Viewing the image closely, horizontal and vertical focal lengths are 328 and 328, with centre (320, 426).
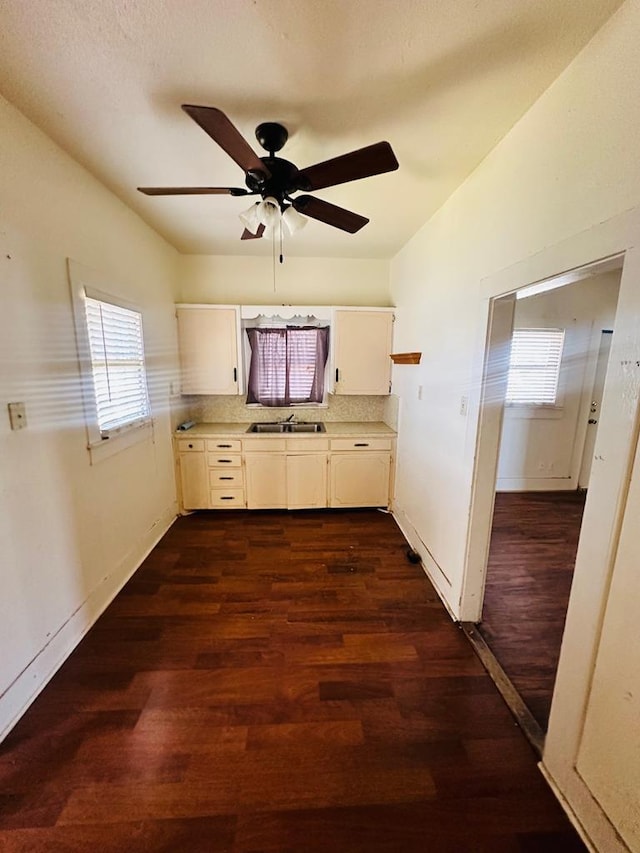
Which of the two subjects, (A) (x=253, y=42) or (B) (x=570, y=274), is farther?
(B) (x=570, y=274)

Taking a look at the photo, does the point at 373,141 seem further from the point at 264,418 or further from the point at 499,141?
the point at 264,418

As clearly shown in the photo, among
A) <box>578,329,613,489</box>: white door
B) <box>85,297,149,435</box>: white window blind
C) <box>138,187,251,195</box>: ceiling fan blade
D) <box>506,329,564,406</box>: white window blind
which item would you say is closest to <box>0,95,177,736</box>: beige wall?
<box>85,297,149,435</box>: white window blind

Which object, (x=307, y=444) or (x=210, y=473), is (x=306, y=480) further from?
(x=210, y=473)

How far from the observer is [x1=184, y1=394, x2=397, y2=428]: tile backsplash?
3701 mm

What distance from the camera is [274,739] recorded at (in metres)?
1.38

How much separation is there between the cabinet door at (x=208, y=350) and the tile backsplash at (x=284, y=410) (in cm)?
32

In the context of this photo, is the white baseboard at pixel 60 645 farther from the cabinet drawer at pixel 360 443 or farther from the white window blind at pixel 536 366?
the white window blind at pixel 536 366

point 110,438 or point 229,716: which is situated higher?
point 110,438

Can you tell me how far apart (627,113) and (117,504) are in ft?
9.85

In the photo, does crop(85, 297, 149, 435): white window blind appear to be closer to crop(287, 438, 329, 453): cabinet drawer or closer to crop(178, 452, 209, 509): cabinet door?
crop(178, 452, 209, 509): cabinet door

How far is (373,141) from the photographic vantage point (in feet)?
5.32

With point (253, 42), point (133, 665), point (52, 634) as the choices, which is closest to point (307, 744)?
point (133, 665)

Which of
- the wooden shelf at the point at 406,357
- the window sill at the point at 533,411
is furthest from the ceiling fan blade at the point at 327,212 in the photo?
the window sill at the point at 533,411

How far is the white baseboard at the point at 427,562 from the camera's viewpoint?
2115 millimetres
